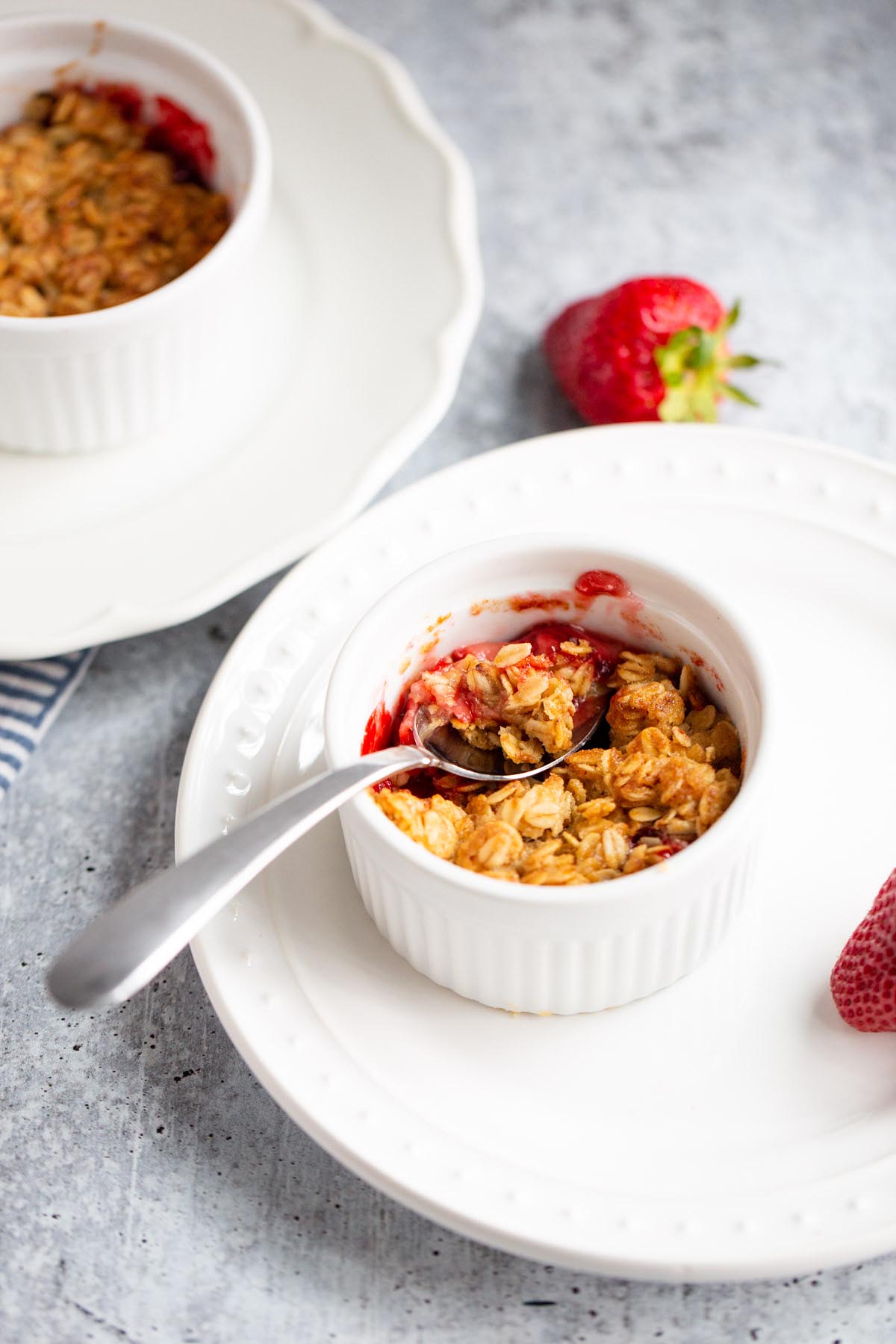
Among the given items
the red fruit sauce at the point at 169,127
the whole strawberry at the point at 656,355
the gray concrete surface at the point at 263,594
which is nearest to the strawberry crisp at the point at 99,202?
the red fruit sauce at the point at 169,127

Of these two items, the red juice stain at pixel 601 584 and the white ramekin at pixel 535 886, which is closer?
the white ramekin at pixel 535 886

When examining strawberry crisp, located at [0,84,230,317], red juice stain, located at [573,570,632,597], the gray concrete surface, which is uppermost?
strawberry crisp, located at [0,84,230,317]

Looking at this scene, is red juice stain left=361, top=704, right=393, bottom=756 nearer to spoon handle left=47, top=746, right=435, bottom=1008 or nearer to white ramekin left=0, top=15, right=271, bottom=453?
spoon handle left=47, top=746, right=435, bottom=1008

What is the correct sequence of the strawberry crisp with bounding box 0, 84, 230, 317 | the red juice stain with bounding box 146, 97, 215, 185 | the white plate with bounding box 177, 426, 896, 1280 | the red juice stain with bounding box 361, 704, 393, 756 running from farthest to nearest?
the red juice stain with bounding box 146, 97, 215, 185, the strawberry crisp with bounding box 0, 84, 230, 317, the red juice stain with bounding box 361, 704, 393, 756, the white plate with bounding box 177, 426, 896, 1280

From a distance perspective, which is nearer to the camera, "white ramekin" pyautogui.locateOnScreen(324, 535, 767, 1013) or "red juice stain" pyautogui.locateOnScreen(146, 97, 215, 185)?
"white ramekin" pyautogui.locateOnScreen(324, 535, 767, 1013)

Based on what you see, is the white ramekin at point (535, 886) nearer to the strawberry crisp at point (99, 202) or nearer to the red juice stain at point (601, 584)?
the red juice stain at point (601, 584)

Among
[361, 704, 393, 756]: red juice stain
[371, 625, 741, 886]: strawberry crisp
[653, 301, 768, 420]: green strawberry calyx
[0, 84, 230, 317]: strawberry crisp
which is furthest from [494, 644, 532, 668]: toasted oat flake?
[0, 84, 230, 317]: strawberry crisp

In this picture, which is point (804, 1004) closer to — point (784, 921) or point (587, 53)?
point (784, 921)
